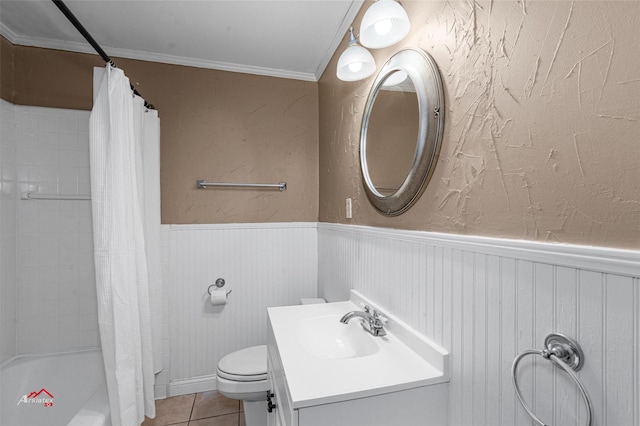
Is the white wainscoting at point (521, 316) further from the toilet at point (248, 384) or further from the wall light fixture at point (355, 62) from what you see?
the toilet at point (248, 384)

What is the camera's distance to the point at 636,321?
50 cm

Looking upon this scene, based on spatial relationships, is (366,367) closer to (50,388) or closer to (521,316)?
(521,316)

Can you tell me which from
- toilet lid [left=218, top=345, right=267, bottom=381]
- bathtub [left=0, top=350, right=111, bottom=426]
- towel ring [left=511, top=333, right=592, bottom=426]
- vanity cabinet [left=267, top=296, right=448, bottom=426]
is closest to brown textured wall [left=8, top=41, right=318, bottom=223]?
toilet lid [left=218, top=345, right=267, bottom=381]

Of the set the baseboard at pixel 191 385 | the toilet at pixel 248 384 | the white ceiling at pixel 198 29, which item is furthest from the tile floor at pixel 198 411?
the white ceiling at pixel 198 29

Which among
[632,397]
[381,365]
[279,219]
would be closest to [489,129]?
[632,397]

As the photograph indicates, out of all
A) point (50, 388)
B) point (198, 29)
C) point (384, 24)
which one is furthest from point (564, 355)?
point (50, 388)

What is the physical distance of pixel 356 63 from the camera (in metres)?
1.41

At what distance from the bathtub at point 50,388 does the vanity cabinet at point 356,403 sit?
1.28m

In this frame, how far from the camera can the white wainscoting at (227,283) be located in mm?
2184

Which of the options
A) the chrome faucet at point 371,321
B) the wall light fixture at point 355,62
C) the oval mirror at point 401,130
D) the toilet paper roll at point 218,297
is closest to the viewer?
the oval mirror at point 401,130

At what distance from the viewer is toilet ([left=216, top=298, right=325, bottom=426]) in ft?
5.32

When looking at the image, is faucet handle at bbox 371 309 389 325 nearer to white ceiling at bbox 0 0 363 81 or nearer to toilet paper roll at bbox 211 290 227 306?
toilet paper roll at bbox 211 290 227 306

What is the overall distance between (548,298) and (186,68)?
250 centimetres

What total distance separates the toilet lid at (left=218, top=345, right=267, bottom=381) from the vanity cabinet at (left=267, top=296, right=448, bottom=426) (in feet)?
2.42
